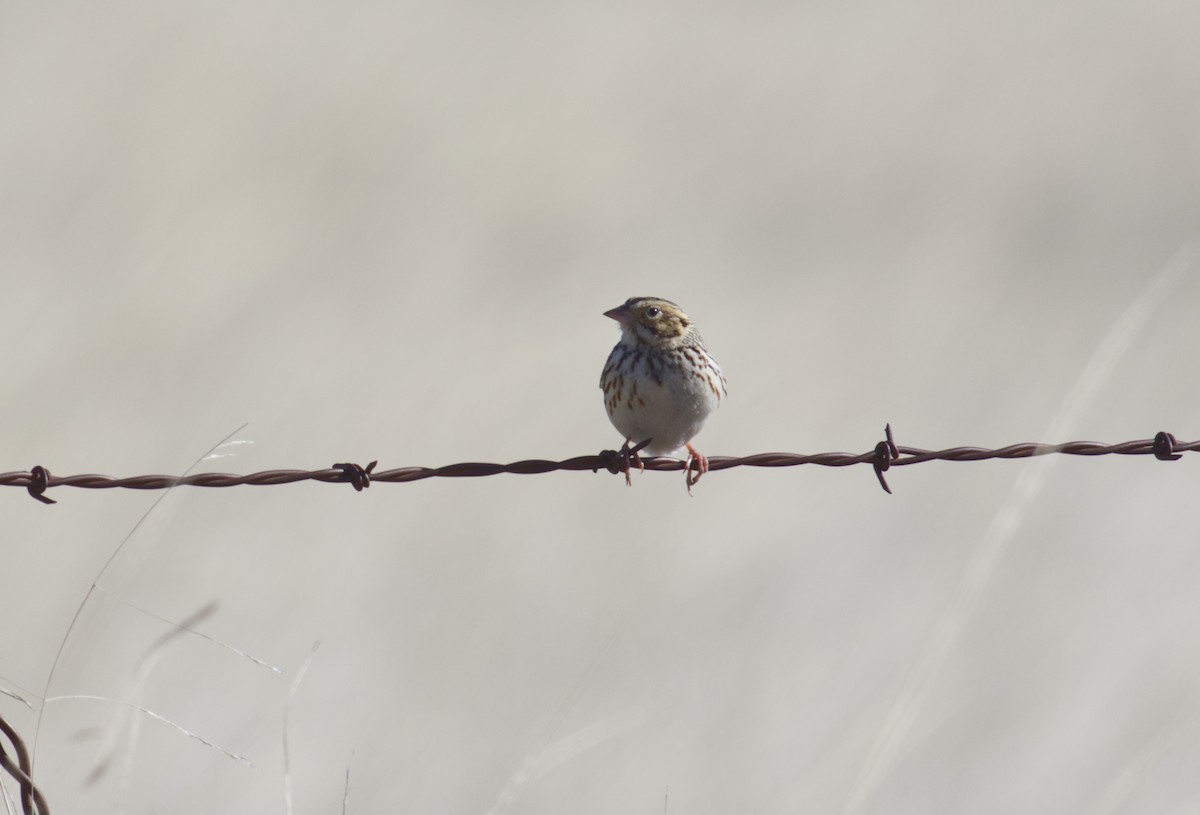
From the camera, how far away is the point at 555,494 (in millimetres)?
13508

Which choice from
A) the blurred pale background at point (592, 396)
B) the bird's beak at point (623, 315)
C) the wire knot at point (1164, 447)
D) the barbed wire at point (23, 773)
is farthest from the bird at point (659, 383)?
the barbed wire at point (23, 773)

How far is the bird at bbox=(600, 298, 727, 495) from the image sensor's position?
623 centimetres

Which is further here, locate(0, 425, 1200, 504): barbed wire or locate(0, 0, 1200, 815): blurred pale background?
locate(0, 0, 1200, 815): blurred pale background

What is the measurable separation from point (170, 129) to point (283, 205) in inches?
72.6

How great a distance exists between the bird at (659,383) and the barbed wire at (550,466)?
1.97 feet

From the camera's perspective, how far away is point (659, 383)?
246 inches

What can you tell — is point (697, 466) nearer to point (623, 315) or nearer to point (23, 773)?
point (623, 315)

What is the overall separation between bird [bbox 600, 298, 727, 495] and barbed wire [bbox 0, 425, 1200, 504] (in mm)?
600

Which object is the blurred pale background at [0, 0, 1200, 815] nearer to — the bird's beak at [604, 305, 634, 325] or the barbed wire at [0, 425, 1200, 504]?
the barbed wire at [0, 425, 1200, 504]

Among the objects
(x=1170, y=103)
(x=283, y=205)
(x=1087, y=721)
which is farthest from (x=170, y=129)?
(x=1170, y=103)

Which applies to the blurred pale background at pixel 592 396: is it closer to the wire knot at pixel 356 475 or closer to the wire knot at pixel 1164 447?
the wire knot at pixel 1164 447

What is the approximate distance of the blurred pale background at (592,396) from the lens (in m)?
9.80

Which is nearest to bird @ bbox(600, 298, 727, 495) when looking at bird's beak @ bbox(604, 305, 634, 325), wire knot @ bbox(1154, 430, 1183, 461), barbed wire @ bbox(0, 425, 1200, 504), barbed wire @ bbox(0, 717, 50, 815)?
bird's beak @ bbox(604, 305, 634, 325)

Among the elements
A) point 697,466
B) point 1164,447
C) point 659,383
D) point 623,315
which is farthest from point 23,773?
point 1164,447
